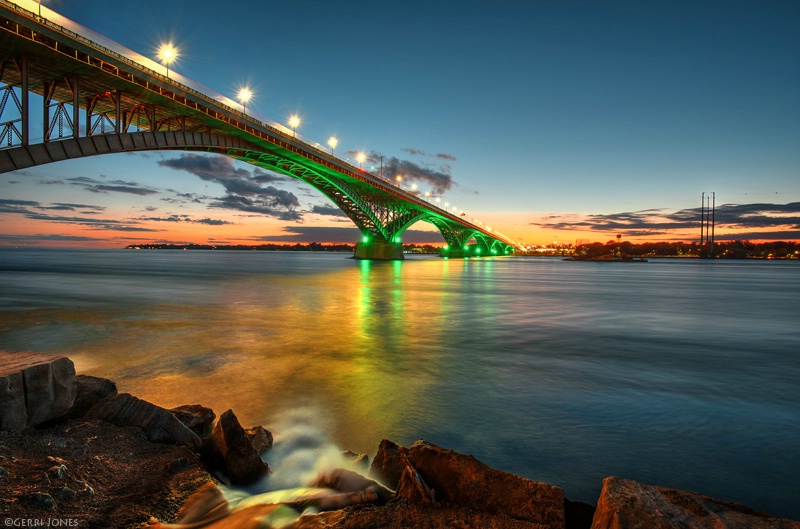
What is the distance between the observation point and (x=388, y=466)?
376 cm

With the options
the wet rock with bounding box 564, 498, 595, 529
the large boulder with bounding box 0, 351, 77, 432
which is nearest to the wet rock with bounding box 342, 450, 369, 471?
the wet rock with bounding box 564, 498, 595, 529

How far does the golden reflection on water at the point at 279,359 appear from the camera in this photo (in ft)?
20.2

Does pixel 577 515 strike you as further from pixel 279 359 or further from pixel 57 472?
pixel 279 359

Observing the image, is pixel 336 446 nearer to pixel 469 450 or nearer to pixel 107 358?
pixel 469 450

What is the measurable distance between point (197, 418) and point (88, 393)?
4.06 ft

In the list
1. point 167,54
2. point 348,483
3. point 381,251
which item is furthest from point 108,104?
point 381,251

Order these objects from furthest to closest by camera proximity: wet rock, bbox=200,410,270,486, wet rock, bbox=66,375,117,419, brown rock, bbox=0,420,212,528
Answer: wet rock, bbox=66,375,117,419 → wet rock, bbox=200,410,270,486 → brown rock, bbox=0,420,212,528

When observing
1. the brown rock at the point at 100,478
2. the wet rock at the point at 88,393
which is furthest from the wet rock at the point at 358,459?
Answer: the wet rock at the point at 88,393

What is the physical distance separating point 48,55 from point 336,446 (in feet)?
85.4

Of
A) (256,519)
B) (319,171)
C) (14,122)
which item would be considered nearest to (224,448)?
(256,519)

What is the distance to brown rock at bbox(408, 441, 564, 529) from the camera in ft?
9.64

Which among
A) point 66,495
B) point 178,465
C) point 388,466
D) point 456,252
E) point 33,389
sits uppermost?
point 456,252

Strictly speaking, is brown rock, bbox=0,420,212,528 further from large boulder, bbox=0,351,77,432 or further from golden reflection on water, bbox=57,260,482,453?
golden reflection on water, bbox=57,260,482,453

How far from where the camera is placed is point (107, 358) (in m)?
8.82
